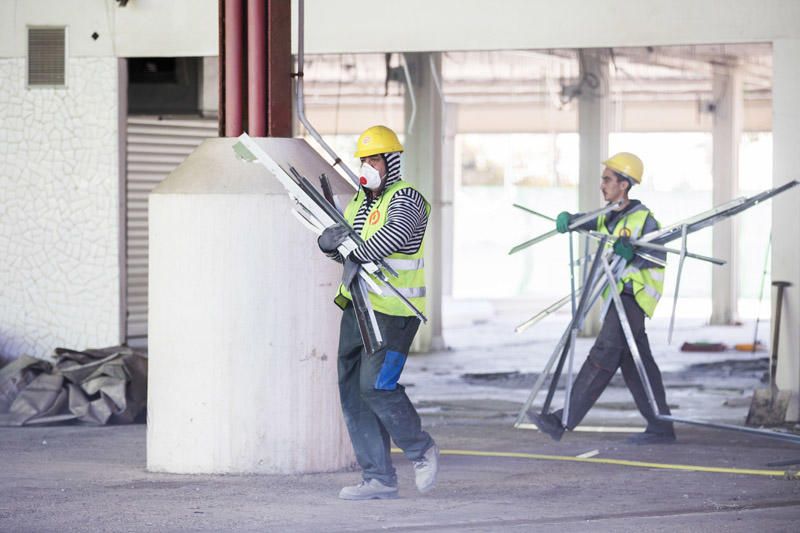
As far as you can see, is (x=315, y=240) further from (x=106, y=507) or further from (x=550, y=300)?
(x=550, y=300)

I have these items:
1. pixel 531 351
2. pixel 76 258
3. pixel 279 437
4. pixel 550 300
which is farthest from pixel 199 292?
pixel 550 300

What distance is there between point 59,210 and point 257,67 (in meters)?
3.76

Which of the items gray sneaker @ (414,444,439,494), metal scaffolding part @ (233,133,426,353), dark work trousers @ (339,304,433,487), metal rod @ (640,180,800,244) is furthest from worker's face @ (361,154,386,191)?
metal rod @ (640,180,800,244)

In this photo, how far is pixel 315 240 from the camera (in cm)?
817

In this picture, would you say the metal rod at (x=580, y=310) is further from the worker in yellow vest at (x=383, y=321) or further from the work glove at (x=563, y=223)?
the worker in yellow vest at (x=383, y=321)

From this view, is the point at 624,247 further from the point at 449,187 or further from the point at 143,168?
the point at 449,187

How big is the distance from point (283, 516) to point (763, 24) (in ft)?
18.5

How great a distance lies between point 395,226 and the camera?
7156 millimetres

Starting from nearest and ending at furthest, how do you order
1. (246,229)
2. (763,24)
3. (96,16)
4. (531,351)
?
(246,229) → (763,24) → (96,16) → (531,351)

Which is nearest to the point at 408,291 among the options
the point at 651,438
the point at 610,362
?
the point at 610,362

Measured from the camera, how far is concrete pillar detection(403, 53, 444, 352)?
17.0 m

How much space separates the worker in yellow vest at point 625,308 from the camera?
31.3ft

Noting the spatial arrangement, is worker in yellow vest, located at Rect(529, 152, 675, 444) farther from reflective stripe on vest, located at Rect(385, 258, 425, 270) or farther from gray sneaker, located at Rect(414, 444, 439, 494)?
reflective stripe on vest, located at Rect(385, 258, 425, 270)

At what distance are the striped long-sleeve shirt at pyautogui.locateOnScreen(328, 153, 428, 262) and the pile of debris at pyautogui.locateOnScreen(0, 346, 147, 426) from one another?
148 inches
